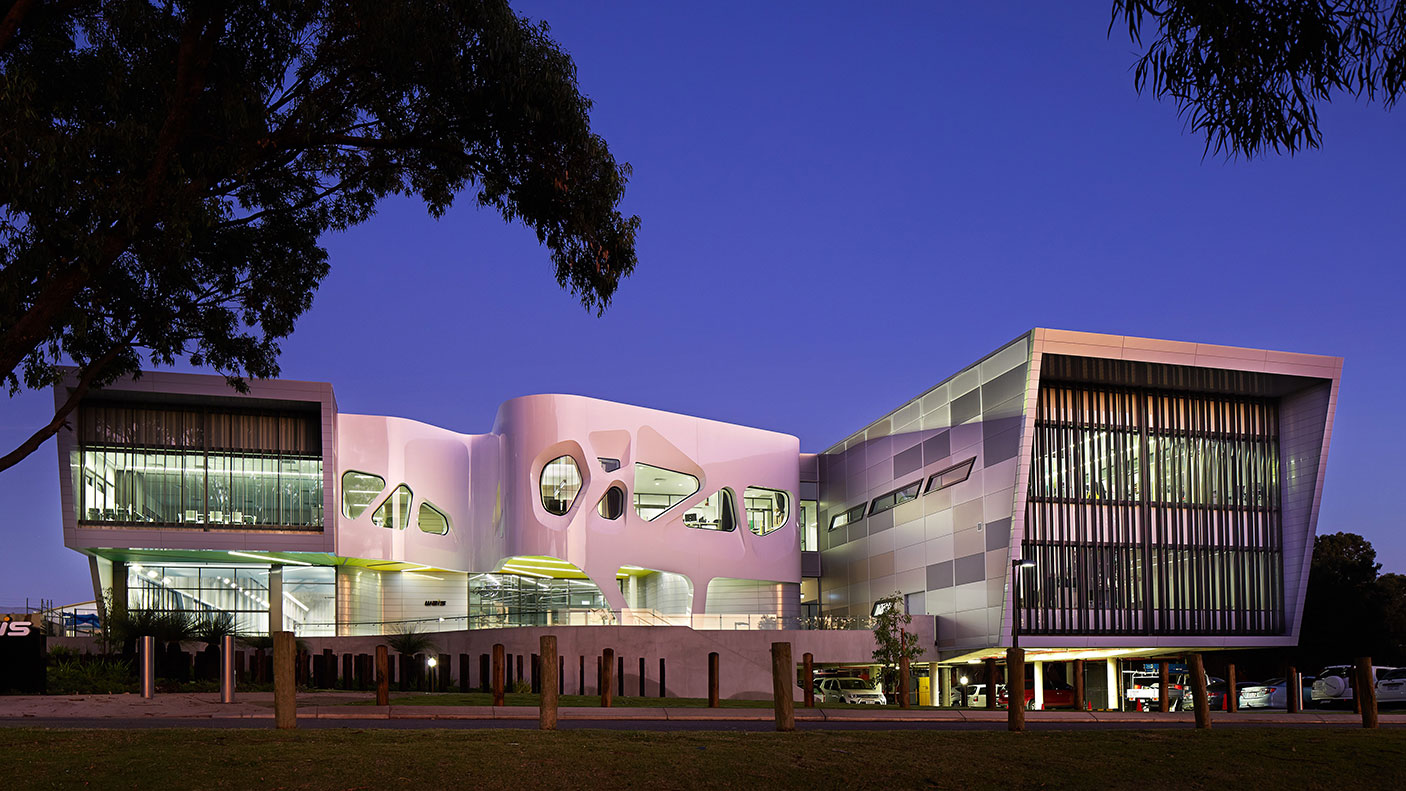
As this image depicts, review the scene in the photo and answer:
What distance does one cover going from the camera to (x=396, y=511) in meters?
57.7

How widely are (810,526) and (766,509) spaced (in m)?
3.95

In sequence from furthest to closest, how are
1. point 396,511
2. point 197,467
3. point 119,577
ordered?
point 396,511 → point 119,577 → point 197,467

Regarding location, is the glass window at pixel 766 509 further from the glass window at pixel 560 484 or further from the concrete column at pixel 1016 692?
the concrete column at pixel 1016 692

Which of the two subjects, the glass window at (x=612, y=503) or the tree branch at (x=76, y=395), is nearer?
the tree branch at (x=76, y=395)

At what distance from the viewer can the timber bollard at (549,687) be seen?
14438 millimetres

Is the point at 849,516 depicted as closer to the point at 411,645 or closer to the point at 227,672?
the point at 411,645

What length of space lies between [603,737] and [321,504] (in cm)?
4324

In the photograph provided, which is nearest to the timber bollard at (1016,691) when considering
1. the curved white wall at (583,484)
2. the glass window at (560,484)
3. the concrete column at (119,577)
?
the curved white wall at (583,484)

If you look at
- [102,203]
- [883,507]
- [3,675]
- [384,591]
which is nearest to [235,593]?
[384,591]

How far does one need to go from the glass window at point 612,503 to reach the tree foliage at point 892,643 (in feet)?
43.2

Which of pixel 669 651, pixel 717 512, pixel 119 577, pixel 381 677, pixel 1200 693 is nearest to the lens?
pixel 1200 693

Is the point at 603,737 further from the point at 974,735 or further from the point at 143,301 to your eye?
the point at 143,301

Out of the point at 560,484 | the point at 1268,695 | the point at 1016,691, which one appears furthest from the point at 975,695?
the point at 1016,691

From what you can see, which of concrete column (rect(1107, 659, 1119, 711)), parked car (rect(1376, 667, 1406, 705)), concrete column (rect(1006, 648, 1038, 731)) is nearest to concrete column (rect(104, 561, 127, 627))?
concrete column (rect(1107, 659, 1119, 711))
